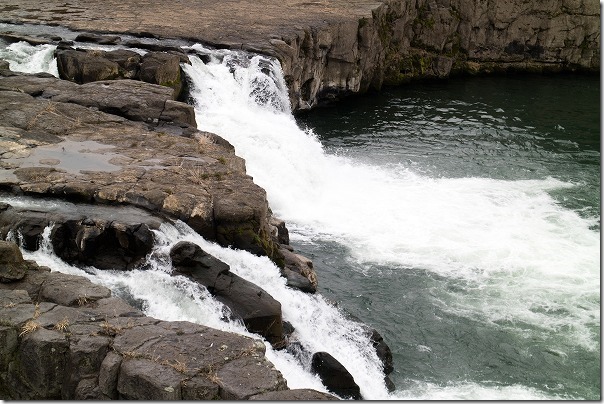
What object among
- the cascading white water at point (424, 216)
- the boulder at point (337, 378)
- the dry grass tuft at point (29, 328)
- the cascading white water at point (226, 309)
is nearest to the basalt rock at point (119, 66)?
the cascading white water at point (424, 216)

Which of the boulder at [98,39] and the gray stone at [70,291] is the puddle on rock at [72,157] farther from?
the boulder at [98,39]

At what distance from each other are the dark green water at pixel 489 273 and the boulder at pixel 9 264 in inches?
310

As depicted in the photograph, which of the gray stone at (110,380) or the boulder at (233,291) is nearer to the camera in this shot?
the gray stone at (110,380)

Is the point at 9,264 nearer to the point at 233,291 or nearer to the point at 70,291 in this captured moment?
the point at 70,291

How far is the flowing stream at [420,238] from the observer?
655 inches

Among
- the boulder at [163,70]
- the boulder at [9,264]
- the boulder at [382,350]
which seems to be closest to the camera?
the boulder at [9,264]

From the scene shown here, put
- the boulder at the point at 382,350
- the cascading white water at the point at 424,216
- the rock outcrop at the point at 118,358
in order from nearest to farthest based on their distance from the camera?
the rock outcrop at the point at 118,358
the boulder at the point at 382,350
the cascading white water at the point at 424,216

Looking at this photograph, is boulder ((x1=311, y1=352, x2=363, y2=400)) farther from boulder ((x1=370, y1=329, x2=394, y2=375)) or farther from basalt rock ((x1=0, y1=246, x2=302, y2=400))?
basalt rock ((x1=0, y1=246, x2=302, y2=400))

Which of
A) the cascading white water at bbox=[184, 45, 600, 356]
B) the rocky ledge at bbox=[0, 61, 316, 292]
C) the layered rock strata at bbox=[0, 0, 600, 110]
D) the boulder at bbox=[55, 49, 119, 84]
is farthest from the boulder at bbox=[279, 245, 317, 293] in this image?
the layered rock strata at bbox=[0, 0, 600, 110]

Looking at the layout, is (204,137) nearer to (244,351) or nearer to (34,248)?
(34,248)

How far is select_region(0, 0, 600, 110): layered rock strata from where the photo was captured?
1318 inches

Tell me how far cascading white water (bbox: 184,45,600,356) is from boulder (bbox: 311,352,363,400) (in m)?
4.43

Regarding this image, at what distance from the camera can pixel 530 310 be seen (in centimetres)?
1911

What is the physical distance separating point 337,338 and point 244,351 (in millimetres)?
5158
